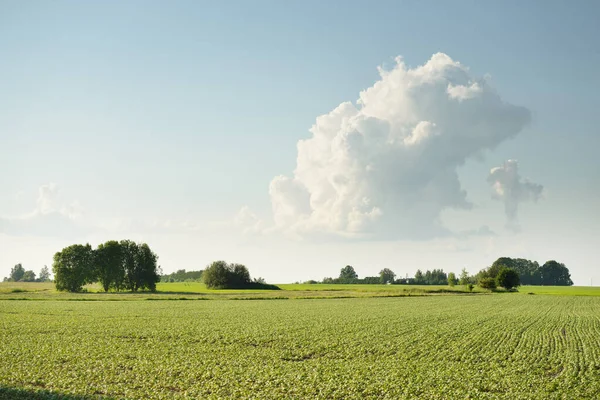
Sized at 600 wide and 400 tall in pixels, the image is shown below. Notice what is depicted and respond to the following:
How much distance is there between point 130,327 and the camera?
3794 centimetres

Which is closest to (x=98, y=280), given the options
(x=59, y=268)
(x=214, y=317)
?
(x=59, y=268)

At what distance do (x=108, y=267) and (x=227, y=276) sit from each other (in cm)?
3481

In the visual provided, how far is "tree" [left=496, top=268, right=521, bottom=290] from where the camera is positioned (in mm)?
144125

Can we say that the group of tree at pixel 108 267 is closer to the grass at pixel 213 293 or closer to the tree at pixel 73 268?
the tree at pixel 73 268

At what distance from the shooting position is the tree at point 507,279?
144125 mm

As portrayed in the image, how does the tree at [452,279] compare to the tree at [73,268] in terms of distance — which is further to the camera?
the tree at [452,279]

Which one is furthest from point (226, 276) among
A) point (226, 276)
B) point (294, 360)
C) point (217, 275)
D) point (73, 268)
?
point (294, 360)

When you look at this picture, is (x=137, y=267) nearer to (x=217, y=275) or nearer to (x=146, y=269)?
(x=146, y=269)

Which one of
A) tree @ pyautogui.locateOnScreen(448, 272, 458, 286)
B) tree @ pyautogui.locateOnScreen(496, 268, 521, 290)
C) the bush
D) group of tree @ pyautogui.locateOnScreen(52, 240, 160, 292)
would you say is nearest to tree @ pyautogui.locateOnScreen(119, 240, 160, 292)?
group of tree @ pyautogui.locateOnScreen(52, 240, 160, 292)

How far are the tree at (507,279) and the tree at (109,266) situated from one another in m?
105

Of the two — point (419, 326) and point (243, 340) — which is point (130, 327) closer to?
point (243, 340)

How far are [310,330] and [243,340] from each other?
6.76 metres

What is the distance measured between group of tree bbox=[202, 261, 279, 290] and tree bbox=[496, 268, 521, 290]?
65509 millimetres

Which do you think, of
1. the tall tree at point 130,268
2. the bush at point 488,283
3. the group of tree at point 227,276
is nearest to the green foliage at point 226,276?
the group of tree at point 227,276
